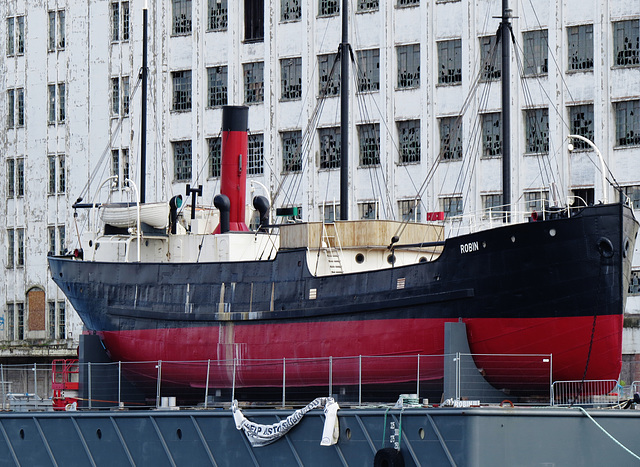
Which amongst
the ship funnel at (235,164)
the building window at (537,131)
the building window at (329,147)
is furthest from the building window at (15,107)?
the ship funnel at (235,164)

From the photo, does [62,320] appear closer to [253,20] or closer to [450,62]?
[253,20]

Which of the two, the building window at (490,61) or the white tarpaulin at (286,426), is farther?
the building window at (490,61)

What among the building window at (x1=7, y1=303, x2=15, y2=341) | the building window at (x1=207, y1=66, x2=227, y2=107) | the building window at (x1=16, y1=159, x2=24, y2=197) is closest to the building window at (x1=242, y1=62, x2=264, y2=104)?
the building window at (x1=207, y1=66, x2=227, y2=107)

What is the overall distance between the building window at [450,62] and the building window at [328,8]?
5228mm

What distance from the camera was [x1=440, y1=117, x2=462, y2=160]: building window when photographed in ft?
178

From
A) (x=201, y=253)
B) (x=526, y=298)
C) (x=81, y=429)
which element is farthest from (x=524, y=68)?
(x=81, y=429)

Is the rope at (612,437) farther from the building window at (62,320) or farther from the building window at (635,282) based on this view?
the building window at (62,320)

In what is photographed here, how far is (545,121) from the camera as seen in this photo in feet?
172

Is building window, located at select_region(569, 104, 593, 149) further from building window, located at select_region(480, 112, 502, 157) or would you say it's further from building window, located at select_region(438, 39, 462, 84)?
building window, located at select_region(438, 39, 462, 84)

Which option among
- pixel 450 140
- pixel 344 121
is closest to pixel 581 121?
pixel 450 140

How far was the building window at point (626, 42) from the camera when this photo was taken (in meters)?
50.4

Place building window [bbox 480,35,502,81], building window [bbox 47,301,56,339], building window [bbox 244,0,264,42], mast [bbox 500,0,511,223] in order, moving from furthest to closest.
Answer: building window [bbox 47,301,56,339]
building window [bbox 244,0,264,42]
building window [bbox 480,35,502,81]
mast [bbox 500,0,511,223]

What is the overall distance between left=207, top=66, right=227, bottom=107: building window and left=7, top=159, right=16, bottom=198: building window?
46.8 ft

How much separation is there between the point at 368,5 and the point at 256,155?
8449mm
